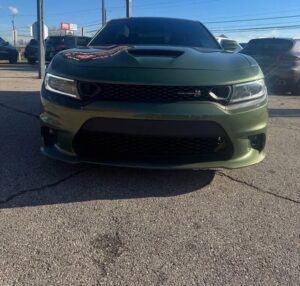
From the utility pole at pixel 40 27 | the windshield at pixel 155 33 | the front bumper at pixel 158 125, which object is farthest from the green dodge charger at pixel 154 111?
the utility pole at pixel 40 27

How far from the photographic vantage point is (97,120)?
2.89 meters

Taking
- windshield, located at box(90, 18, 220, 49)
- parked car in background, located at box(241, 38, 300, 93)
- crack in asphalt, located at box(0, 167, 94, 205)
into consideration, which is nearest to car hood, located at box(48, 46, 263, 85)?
crack in asphalt, located at box(0, 167, 94, 205)

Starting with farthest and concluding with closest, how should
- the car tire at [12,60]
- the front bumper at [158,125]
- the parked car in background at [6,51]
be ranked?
the car tire at [12,60] → the parked car in background at [6,51] → the front bumper at [158,125]

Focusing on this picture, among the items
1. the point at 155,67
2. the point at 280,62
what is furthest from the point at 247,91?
the point at 280,62

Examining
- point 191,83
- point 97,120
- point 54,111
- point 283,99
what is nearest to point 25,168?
point 54,111

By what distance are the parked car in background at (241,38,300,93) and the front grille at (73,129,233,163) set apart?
7.00 meters

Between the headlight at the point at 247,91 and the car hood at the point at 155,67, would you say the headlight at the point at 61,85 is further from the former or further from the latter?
the headlight at the point at 247,91

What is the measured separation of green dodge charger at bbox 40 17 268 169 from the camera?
113 inches

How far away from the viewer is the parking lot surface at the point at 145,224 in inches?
81.8

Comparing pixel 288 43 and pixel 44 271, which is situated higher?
pixel 288 43

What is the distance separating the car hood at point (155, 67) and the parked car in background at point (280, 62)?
6439mm

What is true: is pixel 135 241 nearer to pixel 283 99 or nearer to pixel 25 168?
pixel 25 168

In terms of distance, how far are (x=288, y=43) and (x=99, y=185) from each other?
7985 millimetres

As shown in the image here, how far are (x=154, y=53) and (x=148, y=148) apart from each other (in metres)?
0.86
